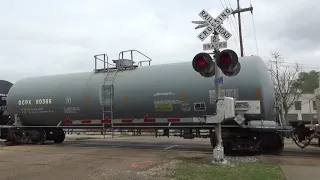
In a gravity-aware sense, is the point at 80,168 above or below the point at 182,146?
above

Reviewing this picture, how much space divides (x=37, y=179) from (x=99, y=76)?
7.02 meters

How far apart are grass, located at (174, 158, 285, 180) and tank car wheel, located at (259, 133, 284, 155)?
115 inches

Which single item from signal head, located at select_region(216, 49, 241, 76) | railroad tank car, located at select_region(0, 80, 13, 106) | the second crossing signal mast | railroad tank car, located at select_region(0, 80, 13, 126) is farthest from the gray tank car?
signal head, located at select_region(216, 49, 241, 76)

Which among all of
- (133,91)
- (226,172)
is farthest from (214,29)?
(133,91)

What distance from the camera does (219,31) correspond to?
343 inches

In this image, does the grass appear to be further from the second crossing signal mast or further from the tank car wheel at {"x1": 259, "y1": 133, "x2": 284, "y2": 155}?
the tank car wheel at {"x1": 259, "y1": 133, "x2": 284, "y2": 155}

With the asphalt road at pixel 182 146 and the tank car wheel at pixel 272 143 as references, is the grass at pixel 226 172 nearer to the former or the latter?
the tank car wheel at pixel 272 143

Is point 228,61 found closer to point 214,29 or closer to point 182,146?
point 214,29

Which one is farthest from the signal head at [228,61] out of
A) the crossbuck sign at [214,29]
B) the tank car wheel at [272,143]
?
the tank car wheel at [272,143]

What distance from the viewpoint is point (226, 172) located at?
7109 mm

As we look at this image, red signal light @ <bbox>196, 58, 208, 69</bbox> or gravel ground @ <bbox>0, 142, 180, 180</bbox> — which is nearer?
gravel ground @ <bbox>0, 142, 180, 180</bbox>

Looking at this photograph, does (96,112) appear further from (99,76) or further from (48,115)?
(48,115)

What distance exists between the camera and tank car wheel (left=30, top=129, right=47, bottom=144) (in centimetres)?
1523

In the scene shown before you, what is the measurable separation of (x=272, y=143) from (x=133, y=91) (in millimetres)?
5439
